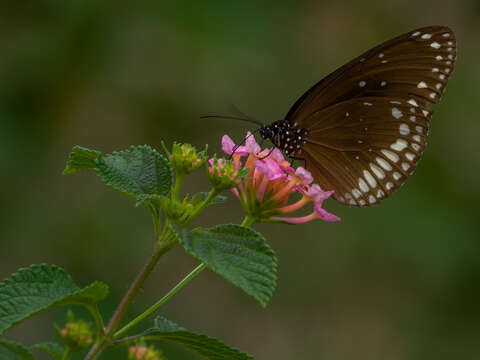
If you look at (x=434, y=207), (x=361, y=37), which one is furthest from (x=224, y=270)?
(x=361, y=37)

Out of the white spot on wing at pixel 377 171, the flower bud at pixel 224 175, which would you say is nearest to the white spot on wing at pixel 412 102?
the white spot on wing at pixel 377 171

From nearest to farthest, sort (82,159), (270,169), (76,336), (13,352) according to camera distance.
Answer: (13,352) < (76,336) < (82,159) < (270,169)

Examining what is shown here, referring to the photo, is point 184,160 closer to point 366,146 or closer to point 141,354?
point 141,354

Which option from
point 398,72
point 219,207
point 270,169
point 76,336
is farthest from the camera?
point 219,207

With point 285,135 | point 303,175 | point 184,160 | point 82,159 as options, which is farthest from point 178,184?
point 285,135

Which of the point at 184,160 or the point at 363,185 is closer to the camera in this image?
the point at 184,160

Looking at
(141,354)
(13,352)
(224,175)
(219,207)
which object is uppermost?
(224,175)
